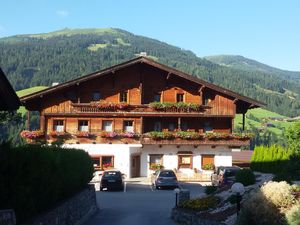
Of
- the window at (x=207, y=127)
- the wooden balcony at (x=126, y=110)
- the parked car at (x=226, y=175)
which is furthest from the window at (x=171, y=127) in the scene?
the parked car at (x=226, y=175)

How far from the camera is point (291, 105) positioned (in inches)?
6890

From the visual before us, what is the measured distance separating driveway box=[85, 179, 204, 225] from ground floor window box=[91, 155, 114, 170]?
22.5 ft

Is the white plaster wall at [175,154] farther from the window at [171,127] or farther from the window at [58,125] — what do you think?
the window at [58,125]

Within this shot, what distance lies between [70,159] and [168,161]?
27.1 meters

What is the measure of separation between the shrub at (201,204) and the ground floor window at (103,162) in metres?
22.9

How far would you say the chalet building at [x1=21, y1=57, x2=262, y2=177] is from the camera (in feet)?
146

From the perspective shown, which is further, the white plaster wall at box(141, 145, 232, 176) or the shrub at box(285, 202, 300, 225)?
the white plaster wall at box(141, 145, 232, 176)

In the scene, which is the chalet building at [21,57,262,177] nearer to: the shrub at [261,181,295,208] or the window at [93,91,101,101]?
the window at [93,91,101,101]

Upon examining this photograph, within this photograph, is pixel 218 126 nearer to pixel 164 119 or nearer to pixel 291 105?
pixel 164 119

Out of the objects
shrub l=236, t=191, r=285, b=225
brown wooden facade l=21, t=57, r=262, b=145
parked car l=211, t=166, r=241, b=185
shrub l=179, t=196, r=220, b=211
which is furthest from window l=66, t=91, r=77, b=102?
shrub l=236, t=191, r=285, b=225

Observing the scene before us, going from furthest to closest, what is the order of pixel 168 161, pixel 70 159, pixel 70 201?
pixel 168 161, pixel 70 159, pixel 70 201

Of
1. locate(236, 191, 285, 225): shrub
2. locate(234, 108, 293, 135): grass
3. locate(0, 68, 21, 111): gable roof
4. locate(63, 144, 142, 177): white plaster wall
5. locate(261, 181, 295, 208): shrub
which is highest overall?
locate(234, 108, 293, 135): grass

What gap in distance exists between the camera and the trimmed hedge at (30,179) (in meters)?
10.9

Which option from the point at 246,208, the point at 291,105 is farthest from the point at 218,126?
the point at 291,105
